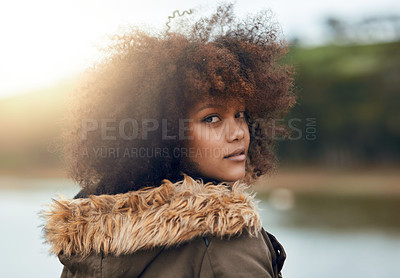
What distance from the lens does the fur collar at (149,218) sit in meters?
1.44

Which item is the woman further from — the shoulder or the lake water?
the lake water

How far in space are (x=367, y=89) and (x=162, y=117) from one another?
2065cm

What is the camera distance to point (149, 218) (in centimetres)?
148

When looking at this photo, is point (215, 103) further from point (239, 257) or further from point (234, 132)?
point (239, 257)

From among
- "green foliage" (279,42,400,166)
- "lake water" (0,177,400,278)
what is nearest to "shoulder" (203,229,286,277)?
"lake water" (0,177,400,278)

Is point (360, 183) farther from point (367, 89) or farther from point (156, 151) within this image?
point (156, 151)

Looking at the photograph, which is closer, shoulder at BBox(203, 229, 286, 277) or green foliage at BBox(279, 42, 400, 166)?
shoulder at BBox(203, 229, 286, 277)

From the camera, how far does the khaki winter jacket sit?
1431 mm

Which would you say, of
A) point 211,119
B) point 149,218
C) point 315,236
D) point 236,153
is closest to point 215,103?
point 211,119

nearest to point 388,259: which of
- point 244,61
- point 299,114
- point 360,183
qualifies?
point 244,61

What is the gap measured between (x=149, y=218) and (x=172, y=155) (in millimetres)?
386

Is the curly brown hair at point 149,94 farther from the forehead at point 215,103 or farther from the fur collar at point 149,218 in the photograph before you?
the fur collar at point 149,218

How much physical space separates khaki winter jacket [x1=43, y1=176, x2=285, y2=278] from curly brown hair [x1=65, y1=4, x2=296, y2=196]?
222 mm

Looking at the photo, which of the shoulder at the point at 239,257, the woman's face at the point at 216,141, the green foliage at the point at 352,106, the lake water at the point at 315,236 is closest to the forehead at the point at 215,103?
the woman's face at the point at 216,141
